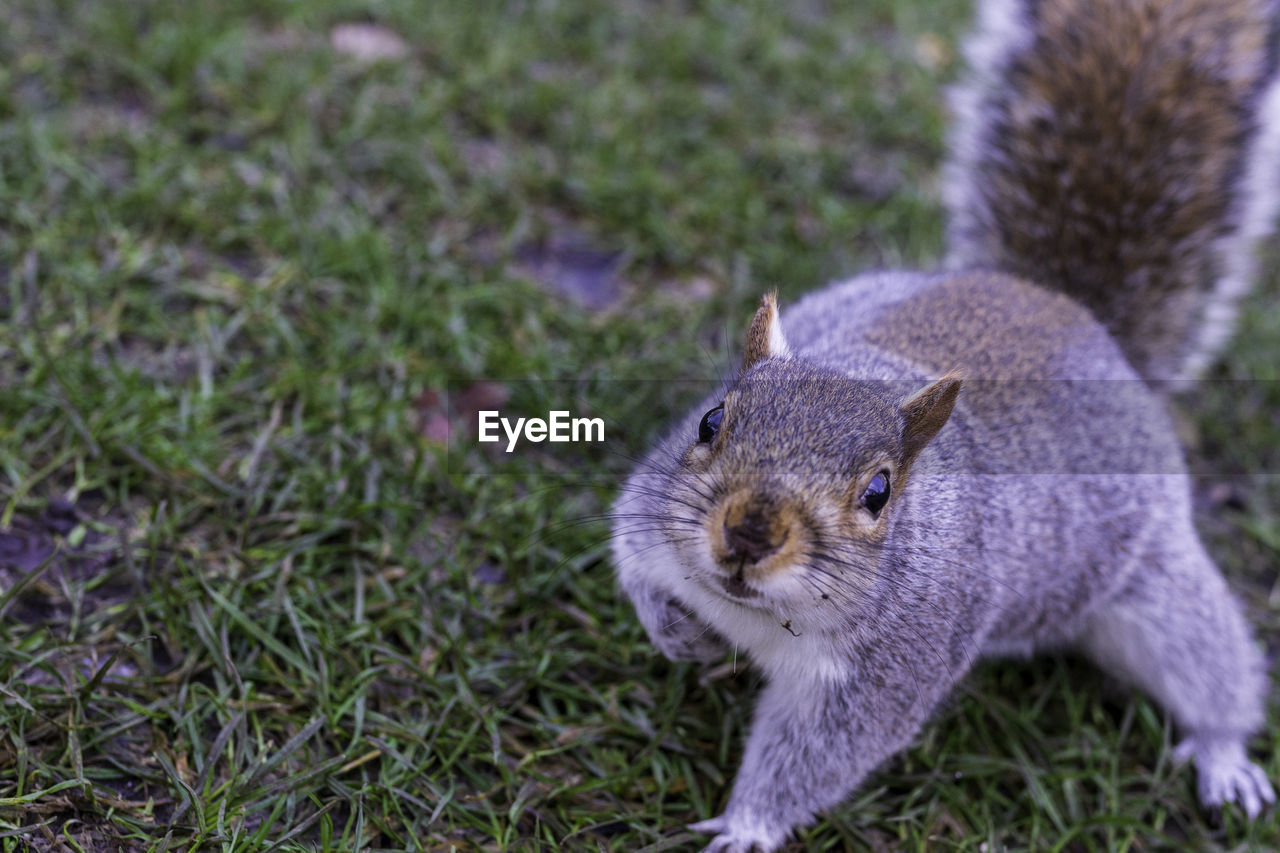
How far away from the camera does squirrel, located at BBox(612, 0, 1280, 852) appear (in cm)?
205

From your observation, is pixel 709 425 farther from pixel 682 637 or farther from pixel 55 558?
pixel 55 558

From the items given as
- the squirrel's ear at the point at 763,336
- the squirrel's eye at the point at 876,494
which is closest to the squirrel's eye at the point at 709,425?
the squirrel's ear at the point at 763,336

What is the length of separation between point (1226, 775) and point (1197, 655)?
0.94 feet

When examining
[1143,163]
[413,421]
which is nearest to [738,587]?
[413,421]

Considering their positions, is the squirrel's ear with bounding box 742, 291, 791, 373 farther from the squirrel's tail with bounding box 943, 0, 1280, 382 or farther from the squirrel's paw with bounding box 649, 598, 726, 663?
the squirrel's tail with bounding box 943, 0, 1280, 382

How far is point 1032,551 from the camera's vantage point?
2.48m

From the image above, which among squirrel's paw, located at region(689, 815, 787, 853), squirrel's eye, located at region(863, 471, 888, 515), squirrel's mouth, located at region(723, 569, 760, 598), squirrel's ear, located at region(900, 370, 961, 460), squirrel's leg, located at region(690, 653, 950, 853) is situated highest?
squirrel's ear, located at region(900, 370, 961, 460)

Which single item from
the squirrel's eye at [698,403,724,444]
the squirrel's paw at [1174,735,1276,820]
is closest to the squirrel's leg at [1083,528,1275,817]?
the squirrel's paw at [1174,735,1276,820]

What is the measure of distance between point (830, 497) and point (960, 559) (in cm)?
46

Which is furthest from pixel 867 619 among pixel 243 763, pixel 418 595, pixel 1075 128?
pixel 1075 128

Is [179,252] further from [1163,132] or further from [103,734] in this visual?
[1163,132]

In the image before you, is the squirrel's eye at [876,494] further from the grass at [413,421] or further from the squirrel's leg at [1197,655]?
the squirrel's leg at [1197,655]

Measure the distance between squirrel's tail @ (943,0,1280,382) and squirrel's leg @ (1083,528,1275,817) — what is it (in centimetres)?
68

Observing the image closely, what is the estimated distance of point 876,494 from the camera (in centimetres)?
206
